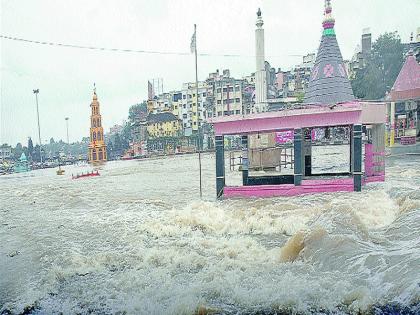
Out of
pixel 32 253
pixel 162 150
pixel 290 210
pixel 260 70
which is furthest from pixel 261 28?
pixel 162 150

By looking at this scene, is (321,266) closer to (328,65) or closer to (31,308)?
(31,308)

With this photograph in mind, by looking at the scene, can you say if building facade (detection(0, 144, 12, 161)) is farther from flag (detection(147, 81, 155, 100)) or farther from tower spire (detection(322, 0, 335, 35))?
tower spire (detection(322, 0, 335, 35))

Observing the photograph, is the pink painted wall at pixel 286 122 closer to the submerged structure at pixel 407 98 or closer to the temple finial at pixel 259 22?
the submerged structure at pixel 407 98

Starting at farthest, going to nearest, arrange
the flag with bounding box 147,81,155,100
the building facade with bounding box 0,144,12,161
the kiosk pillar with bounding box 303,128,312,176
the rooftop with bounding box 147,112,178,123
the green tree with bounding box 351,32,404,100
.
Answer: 1. the building facade with bounding box 0,144,12,161
2. the flag with bounding box 147,81,155,100
3. the rooftop with bounding box 147,112,178,123
4. the green tree with bounding box 351,32,404,100
5. the kiosk pillar with bounding box 303,128,312,176

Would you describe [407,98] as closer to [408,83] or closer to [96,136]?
[408,83]

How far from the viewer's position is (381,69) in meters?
45.6

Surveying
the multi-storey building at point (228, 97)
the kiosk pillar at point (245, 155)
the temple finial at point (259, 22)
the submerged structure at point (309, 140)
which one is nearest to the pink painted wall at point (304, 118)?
the submerged structure at point (309, 140)

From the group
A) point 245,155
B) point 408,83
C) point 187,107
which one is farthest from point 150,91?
point 245,155

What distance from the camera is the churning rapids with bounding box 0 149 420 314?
4676mm

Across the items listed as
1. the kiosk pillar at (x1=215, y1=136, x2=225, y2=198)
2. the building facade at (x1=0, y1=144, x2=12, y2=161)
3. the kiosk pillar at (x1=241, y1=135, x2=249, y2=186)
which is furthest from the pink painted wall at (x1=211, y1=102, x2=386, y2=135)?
the building facade at (x1=0, y1=144, x2=12, y2=161)

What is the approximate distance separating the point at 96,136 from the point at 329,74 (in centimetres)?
4774

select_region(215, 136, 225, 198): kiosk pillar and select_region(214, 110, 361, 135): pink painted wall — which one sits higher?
select_region(214, 110, 361, 135): pink painted wall

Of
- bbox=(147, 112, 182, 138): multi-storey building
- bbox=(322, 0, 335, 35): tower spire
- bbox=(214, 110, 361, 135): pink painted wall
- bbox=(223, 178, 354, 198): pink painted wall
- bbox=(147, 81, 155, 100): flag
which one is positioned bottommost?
bbox=(223, 178, 354, 198): pink painted wall

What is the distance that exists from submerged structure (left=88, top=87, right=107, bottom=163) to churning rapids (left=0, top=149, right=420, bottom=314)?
46502 mm
